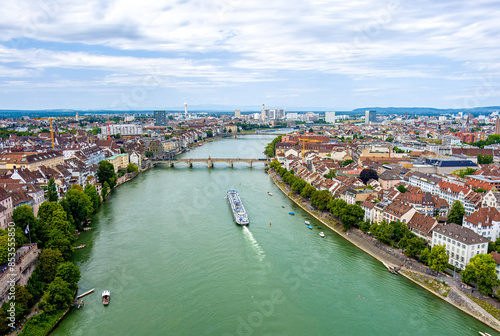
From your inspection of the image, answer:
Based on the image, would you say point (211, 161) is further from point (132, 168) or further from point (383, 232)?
point (383, 232)

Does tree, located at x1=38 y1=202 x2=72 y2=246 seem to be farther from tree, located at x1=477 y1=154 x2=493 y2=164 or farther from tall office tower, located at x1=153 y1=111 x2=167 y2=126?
tall office tower, located at x1=153 y1=111 x2=167 y2=126

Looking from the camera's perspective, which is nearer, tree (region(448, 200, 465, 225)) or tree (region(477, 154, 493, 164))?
tree (region(448, 200, 465, 225))

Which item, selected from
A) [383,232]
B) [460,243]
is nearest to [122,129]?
[383,232]

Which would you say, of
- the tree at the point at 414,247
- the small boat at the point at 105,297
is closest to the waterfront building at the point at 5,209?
the small boat at the point at 105,297

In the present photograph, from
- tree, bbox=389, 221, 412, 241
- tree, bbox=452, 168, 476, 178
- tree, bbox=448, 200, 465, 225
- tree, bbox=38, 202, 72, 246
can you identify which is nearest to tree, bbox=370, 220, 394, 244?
tree, bbox=389, 221, 412, 241

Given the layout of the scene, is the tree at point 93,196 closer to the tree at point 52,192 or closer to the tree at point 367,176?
the tree at point 52,192

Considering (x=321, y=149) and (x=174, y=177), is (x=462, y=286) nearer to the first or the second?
(x=174, y=177)
